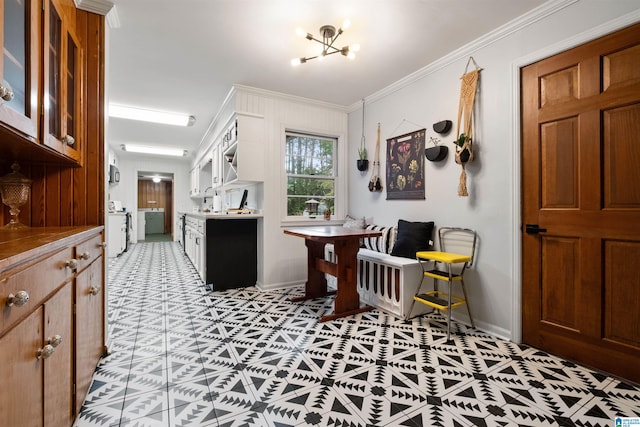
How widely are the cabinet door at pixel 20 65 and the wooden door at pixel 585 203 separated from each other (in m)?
3.02

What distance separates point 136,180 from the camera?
8336mm

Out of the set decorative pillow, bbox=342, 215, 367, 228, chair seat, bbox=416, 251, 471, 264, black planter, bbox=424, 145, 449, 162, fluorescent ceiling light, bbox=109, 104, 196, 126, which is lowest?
chair seat, bbox=416, 251, 471, 264

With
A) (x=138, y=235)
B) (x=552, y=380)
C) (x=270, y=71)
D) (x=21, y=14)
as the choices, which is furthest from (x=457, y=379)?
(x=138, y=235)

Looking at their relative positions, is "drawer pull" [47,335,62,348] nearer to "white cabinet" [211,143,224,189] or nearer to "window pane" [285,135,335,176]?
"window pane" [285,135,335,176]

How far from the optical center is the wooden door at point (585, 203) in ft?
5.86

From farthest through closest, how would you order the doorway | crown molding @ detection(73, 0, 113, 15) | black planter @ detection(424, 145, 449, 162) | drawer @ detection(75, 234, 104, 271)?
the doorway
black planter @ detection(424, 145, 449, 162)
crown molding @ detection(73, 0, 113, 15)
drawer @ detection(75, 234, 104, 271)

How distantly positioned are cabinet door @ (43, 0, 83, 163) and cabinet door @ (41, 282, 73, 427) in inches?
31.1

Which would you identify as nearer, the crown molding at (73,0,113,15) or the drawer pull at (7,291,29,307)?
the drawer pull at (7,291,29,307)

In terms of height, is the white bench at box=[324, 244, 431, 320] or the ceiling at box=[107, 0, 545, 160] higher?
the ceiling at box=[107, 0, 545, 160]

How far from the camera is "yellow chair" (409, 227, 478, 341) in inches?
97.0

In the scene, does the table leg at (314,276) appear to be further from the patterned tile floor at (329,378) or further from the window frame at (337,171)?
the window frame at (337,171)

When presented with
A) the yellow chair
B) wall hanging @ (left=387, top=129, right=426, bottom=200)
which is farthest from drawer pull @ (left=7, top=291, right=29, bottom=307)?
wall hanging @ (left=387, top=129, right=426, bottom=200)

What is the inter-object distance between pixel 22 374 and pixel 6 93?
3.09 ft

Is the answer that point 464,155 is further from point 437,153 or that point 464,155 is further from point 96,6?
point 96,6
